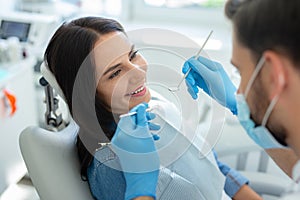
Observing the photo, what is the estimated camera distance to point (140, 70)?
3.57ft

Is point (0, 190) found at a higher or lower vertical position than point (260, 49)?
lower

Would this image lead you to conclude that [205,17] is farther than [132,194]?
Yes

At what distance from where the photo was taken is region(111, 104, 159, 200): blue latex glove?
92 centimetres

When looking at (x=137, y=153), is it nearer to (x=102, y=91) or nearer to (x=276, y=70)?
(x=102, y=91)

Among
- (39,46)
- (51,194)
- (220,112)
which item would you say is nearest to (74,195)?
(51,194)

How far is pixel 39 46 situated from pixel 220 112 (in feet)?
3.96

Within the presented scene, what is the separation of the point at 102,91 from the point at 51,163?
0.25m

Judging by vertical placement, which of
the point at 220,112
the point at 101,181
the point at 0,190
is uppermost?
the point at 220,112

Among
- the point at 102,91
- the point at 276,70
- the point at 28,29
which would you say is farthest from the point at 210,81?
the point at 28,29

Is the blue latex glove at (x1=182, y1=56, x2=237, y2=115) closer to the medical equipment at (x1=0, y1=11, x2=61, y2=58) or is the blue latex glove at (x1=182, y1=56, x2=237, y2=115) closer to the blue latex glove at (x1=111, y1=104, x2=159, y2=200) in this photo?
the blue latex glove at (x1=111, y1=104, x2=159, y2=200)

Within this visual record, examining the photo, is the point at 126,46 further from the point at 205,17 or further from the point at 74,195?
the point at 205,17

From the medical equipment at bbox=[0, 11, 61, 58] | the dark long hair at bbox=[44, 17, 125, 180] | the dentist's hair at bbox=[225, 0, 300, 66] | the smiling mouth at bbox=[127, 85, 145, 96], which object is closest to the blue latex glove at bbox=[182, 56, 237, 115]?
the smiling mouth at bbox=[127, 85, 145, 96]

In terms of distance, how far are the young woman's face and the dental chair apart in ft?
0.48

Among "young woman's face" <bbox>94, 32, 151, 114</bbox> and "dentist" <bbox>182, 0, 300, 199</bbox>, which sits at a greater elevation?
"dentist" <bbox>182, 0, 300, 199</bbox>
